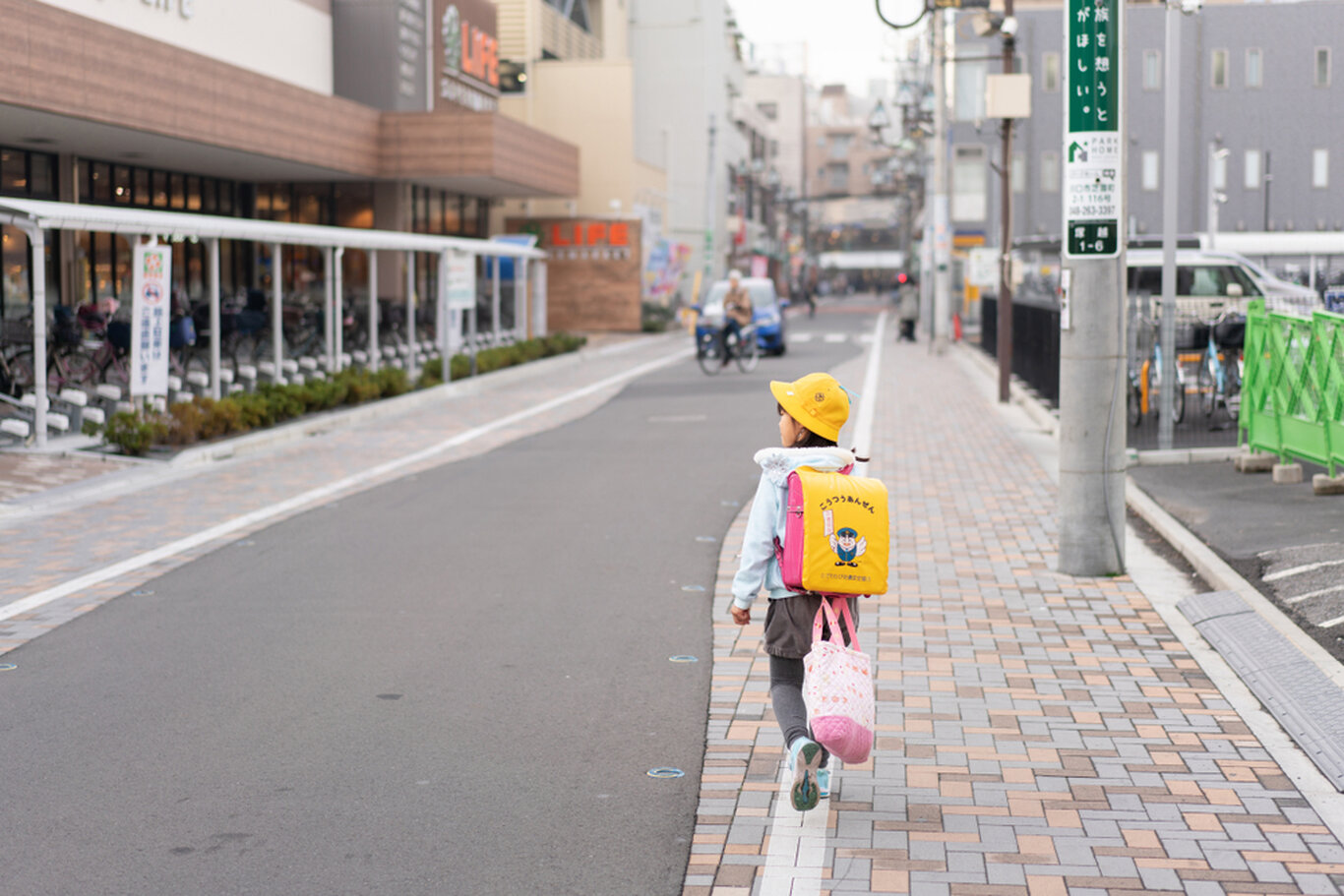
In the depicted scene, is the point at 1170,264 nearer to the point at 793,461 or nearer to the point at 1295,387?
the point at 1295,387

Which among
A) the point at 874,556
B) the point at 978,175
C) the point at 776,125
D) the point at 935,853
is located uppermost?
the point at 776,125

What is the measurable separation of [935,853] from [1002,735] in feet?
4.26

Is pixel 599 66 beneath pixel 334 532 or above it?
above

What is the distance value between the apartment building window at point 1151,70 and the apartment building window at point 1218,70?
182cm

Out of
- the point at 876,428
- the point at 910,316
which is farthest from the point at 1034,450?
the point at 910,316

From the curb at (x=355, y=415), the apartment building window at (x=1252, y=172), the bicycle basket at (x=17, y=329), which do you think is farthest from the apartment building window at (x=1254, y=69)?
the bicycle basket at (x=17, y=329)

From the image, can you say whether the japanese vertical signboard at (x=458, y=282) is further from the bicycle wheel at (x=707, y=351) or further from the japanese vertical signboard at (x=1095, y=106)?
the japanese vertical signboard at (x=1095, y=106)

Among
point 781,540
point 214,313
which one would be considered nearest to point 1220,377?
point 214,313

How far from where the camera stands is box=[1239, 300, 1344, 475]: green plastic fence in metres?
10.6

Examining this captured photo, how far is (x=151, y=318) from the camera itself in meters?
15.9

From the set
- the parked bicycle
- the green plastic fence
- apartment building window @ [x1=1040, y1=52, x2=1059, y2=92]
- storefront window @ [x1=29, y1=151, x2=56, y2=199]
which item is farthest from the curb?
apartment building window @ [x1=1040, y1=52, x2=1059, y2=92]

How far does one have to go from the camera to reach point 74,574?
9.23m

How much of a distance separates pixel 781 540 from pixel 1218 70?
185ft

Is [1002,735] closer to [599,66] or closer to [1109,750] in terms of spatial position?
[1109,750]
